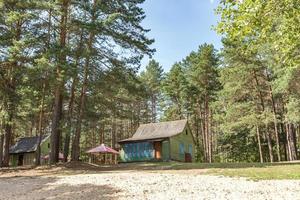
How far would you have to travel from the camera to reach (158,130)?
33500 mm

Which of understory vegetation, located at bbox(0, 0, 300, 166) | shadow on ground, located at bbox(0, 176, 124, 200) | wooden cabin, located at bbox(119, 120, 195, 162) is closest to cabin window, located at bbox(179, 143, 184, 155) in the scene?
wooden cabin, located at bbox(119, 120, 195, 162)

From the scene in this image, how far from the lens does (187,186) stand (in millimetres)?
11578

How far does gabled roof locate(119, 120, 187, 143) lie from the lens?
105 feet

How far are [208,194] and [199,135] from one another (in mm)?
41888

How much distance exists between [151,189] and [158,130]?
885 inches

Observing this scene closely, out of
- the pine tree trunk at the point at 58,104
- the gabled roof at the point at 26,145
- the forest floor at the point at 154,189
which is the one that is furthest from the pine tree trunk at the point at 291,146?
the gabled roof at the point at 26,145

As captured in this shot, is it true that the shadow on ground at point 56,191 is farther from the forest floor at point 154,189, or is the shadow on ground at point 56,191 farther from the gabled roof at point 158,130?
the gabled roof at point 158,130

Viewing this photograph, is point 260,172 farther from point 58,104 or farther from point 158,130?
point 158,130

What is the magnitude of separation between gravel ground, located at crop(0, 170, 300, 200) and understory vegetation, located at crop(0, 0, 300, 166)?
10.3 feet

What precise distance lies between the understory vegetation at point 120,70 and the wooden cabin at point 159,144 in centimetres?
500

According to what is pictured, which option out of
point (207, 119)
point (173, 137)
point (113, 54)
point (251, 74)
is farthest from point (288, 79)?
point (207, 119)

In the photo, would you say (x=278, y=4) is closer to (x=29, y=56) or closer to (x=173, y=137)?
(x=29, y=56)

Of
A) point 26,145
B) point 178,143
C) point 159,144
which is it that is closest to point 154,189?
point 159,144

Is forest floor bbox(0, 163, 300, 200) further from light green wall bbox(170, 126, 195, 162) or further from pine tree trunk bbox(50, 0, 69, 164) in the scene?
light green wall bbox(170, 126, 195, 162)
